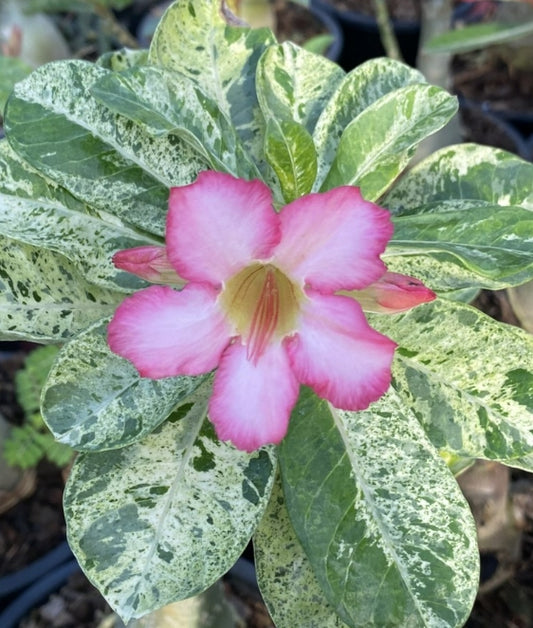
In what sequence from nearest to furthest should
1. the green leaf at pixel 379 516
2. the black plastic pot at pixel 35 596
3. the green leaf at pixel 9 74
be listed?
the green leaf at pixel 379 516 → the green leaf at pixel 9 74 → the black plastic pot at pixel 35 596

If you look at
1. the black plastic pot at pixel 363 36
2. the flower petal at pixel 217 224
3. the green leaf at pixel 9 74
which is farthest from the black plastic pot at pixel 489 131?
the flower petal at pixel 217 224

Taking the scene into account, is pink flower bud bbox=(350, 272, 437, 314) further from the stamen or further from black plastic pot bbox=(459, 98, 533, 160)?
black plastic pot bbox=(459, 98, 533, 160)

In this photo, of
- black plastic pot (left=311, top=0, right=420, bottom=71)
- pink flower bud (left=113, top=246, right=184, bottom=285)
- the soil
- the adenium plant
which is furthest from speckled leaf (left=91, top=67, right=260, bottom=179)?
the soil

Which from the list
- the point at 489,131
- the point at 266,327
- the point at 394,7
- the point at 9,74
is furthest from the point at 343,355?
the point at 394,7

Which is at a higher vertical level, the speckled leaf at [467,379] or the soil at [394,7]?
the speckled leaf at [467,379]

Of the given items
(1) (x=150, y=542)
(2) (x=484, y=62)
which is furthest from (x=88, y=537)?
(2) (x=484, y=62)

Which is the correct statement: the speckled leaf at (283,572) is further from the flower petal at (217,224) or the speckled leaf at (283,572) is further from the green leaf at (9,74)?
the green leaf at (9,74)

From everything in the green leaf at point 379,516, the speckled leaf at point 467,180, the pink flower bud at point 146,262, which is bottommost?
the green leaf at point 379,516

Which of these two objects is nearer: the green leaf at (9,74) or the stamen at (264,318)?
the stamen at (264,318)
